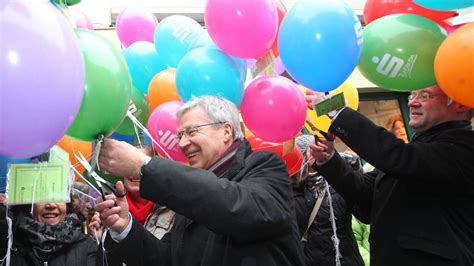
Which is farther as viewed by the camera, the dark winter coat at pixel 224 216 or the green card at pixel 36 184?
the dark winter coat at pixel 224 216

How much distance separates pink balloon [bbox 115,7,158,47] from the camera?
261 cm

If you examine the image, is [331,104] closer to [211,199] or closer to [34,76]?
[211,199]

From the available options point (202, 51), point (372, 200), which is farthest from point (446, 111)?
point (202, 51)

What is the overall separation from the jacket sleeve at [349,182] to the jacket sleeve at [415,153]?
0.37m

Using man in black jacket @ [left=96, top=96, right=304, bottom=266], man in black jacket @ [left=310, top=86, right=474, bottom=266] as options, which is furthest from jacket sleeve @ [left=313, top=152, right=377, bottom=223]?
man in black jacket @ [left=96, top=96, right=304, bottom=266]

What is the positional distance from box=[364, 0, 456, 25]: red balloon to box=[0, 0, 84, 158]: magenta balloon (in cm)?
135

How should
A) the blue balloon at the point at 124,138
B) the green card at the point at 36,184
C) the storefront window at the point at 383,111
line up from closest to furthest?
the green card at the point at 36,184 < the blue balloon at the point at 124,138 < the storefront window at the point at 383,111

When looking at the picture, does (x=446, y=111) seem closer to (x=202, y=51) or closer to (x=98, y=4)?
(x=202, y=51)

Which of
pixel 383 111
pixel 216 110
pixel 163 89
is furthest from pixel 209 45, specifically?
pixel 383 111

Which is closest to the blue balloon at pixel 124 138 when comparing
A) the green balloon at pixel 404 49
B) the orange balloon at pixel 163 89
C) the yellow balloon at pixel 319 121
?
the orange balloon at pixel 163 89

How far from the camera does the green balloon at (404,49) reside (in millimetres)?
1627

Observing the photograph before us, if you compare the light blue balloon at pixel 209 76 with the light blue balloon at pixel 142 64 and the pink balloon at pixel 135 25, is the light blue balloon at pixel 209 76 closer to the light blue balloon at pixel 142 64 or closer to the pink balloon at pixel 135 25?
the light blue balloon at pixel 142 64

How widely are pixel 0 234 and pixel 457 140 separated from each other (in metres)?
2.21

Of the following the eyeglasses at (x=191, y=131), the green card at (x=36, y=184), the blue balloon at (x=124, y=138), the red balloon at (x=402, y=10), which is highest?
the red balloon at (x=402, y=10)
